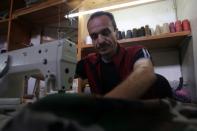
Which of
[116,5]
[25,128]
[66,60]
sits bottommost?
[25,128]

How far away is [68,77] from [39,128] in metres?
0.74

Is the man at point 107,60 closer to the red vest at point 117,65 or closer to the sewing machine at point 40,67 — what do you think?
the red vest at point 117,65

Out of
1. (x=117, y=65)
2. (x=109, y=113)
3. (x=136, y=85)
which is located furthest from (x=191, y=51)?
(x=109, y=113)

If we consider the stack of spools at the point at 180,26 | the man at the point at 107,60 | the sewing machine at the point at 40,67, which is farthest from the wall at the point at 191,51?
the sewing machine at the point at 40,67

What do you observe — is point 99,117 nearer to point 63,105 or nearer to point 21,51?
point 63,105

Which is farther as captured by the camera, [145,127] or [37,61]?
[37,61]

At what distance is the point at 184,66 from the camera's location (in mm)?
1906

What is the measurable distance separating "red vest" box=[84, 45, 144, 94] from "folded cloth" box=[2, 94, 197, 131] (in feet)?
3.13

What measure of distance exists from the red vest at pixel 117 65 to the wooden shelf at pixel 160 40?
0.51 meters

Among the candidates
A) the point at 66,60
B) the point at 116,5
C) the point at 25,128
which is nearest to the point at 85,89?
the point at 116,5

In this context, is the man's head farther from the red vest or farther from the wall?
the wall

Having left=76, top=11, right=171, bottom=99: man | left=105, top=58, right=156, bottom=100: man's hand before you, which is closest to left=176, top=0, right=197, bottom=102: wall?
left=76, top=11, right=171, bottom=99: man

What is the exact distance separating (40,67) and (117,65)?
1.52 ft

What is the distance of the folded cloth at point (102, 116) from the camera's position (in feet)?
0.86
